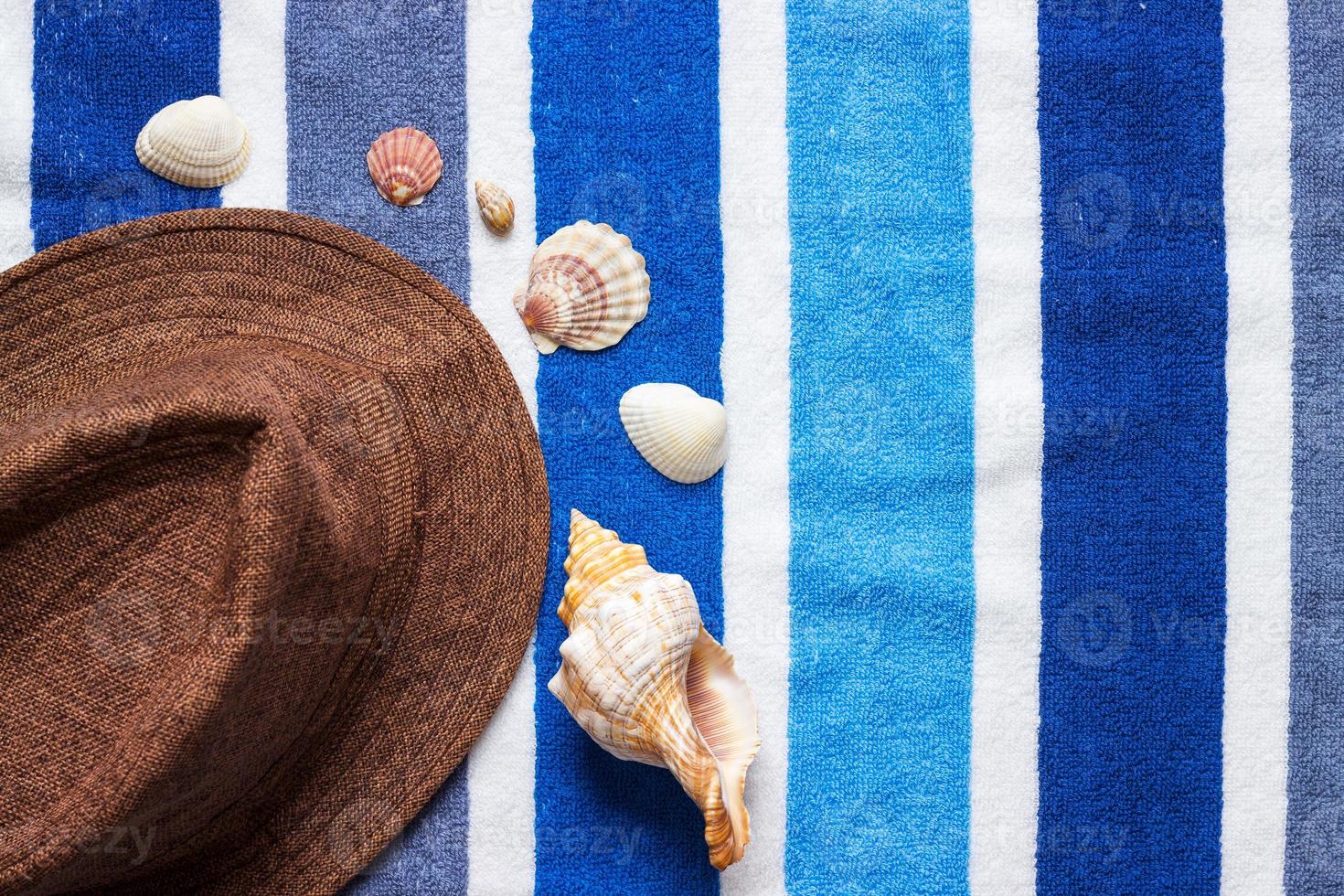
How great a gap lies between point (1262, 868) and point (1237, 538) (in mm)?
309

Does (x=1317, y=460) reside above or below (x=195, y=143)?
below

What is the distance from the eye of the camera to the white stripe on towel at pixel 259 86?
0.86 metres

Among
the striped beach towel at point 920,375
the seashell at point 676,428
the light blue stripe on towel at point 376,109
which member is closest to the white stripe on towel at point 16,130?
the striped beach towel at point 920,375

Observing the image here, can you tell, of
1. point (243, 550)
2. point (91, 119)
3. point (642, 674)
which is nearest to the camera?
point (243, 550)

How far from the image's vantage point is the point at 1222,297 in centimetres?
→ 88

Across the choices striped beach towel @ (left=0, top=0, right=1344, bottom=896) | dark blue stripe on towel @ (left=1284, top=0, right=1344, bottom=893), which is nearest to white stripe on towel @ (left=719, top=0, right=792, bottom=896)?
striped beach towel @ (left=0, top=0, right=1344, bottom=896)

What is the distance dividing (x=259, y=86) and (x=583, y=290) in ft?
1.17

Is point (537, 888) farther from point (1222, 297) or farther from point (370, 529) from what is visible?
point (1222, 297)

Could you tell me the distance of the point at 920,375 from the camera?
2.86 feet

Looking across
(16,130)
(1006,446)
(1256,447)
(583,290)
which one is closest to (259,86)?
(16,130)

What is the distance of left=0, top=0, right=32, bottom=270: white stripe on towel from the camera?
2.77 ft

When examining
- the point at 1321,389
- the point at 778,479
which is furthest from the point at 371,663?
the point at 1321,389

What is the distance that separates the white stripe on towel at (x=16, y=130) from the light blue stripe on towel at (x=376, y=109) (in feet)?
0.76

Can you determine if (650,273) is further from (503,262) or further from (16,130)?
(16,130)
